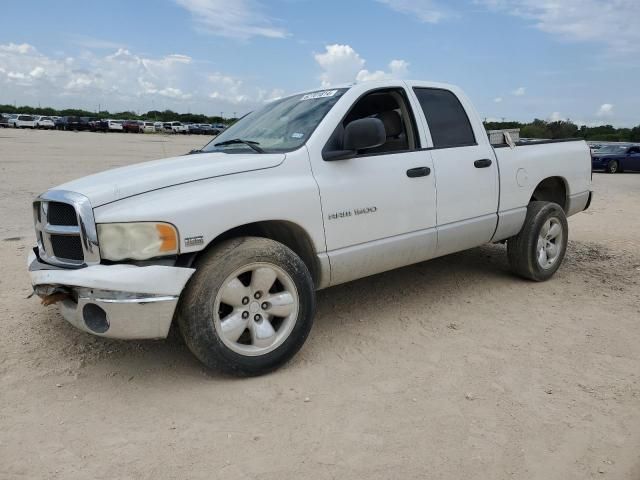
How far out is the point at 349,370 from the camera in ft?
11.6

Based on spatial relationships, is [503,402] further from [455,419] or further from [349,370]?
[349,370]

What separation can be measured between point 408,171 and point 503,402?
5.95 ft

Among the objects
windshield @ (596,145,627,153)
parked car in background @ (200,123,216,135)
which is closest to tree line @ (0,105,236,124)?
parked car in background @ (200,123,216,135)

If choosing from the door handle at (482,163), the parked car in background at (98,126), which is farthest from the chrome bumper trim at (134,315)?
the parked car in background at (98,126)

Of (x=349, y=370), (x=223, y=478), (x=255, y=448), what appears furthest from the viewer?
(x=349, y=370)

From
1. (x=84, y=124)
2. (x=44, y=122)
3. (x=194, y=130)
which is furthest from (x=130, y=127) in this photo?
(x=194, y=130)

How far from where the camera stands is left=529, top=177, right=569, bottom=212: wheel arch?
18.8 feet

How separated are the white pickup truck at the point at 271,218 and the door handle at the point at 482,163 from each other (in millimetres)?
14

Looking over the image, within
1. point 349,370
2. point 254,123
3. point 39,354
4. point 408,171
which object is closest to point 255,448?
point 349,370

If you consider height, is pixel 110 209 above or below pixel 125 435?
above

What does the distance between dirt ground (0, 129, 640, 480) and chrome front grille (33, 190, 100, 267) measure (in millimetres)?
775

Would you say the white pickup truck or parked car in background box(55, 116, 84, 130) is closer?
the white pickup truck

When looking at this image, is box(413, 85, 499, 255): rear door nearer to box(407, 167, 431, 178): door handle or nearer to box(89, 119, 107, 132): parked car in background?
box(407, 167, 431, 178): door handle

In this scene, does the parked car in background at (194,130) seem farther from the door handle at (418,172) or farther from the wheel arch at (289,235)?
the wheel arch at (289,235)
